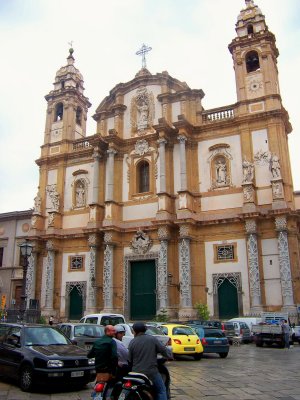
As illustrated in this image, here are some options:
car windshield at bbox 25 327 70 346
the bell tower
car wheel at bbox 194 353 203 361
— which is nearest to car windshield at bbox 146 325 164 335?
car wheel at bbox 194 353 203 361

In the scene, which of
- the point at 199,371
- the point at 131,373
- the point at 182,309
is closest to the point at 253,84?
the point at 182,309

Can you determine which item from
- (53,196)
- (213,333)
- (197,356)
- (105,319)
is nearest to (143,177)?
(53,196)

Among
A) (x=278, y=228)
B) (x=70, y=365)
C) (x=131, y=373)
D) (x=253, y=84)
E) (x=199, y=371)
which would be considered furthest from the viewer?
(x=253, y=84)

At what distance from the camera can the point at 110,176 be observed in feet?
102

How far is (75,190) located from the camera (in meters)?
33.7

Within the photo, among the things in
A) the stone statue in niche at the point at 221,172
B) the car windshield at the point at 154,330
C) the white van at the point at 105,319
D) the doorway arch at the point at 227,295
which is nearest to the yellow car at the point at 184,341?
the car windshield at the point at 154,330

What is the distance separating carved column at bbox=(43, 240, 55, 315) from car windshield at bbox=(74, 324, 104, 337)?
58.0ft

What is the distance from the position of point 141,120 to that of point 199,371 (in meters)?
23.2

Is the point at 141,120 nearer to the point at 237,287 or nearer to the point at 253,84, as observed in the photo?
the point at 253,84

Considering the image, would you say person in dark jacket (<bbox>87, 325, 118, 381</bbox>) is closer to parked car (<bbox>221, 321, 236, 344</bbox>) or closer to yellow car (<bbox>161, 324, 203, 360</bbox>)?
yellow car (<bbox>161, 324, 203, 360</bbox>)

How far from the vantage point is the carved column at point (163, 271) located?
26.6 metres

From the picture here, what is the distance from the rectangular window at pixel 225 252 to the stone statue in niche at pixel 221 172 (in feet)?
14.0

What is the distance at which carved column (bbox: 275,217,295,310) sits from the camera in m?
23.6

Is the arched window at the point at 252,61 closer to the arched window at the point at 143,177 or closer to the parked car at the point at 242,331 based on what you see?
the arched window at the point at 143,177
